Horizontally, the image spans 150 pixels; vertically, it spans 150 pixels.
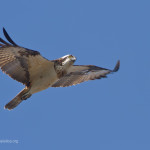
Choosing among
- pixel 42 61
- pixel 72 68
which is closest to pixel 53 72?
pixel 42 61

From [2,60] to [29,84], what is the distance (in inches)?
49.3

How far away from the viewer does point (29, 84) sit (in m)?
14.2

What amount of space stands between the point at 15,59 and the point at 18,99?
1322 mm

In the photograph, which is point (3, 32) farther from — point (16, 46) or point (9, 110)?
point (9, 110)

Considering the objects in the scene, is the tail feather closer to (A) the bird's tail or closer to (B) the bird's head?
(A) the bird's tail

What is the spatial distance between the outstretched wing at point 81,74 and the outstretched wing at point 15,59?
1637mm

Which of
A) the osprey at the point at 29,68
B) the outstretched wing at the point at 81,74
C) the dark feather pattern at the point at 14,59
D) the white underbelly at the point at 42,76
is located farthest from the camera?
the outstretched wing at the point at 81,74

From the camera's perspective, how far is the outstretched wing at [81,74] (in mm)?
15383

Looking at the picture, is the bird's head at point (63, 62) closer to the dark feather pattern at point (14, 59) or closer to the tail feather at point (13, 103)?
the dark feather pattern at point (14, 59)

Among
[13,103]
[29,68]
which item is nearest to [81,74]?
[29,68]

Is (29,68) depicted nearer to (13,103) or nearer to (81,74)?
(13,103)

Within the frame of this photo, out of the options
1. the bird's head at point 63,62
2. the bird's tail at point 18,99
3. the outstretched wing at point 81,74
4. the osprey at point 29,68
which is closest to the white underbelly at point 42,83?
the osprey at point 29,68

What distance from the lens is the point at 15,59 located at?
13.6 meters

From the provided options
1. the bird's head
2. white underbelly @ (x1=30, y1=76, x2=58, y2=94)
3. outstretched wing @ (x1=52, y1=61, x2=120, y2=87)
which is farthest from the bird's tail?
outstretched wing @ (x1=52, y1=61, x2=120, y2=87)
